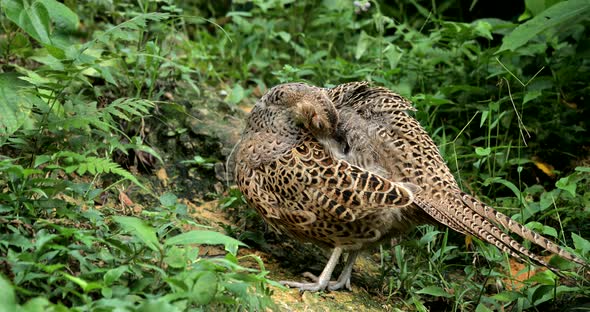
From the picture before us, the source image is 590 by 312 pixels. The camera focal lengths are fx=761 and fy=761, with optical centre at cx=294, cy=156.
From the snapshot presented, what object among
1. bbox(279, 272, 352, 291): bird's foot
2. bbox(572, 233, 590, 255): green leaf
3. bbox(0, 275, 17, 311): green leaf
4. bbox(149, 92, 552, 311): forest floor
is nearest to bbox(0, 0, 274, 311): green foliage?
bbox(0, 275, 17, 311): green leaf

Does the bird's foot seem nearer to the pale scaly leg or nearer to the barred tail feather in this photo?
the pale scaly leg

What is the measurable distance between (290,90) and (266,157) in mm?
584

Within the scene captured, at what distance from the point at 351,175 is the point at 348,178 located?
28 millimetres

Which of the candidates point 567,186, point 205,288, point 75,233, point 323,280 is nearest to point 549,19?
point 567,186

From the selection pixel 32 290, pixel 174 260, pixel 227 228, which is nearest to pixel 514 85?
pixel 227 228

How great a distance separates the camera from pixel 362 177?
4477 millimetres

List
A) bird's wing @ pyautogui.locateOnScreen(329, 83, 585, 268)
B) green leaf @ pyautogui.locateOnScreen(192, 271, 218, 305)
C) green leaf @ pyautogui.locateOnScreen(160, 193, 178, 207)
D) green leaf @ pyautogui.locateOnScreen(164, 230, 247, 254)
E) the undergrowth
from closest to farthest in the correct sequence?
green leaf @ pyautogui.locateOnScreen(192, 271, 218, 305)
green leaf @ pyautogui.locateOnScreen(164, 230, 247, 254)
the undergrowth
bird's wing @ pyautogui.locateOnScreen(329, 83, 585, 268)
green leaf @ pyautogui.locateOnScreen(160, 193, 178, 207)

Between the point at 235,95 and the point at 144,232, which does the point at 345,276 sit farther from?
the point at 235,95

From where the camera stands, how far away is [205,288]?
328 cm

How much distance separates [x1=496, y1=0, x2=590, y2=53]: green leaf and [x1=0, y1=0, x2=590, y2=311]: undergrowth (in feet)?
0.04

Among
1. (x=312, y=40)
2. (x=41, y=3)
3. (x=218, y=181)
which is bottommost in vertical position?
(x=218, y=181)

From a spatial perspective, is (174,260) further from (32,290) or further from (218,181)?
(218,181)

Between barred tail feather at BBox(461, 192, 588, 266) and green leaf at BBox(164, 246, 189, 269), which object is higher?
green leaf at BBox(164, 246, 189, 269)

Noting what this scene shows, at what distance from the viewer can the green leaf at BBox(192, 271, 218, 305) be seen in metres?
3.25
